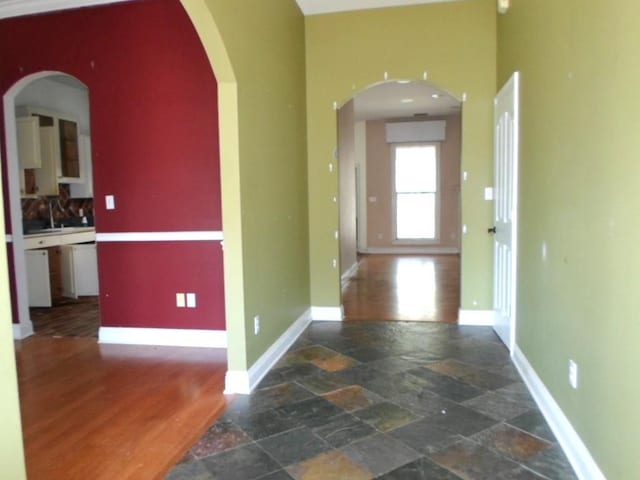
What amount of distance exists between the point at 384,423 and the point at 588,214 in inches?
59.3

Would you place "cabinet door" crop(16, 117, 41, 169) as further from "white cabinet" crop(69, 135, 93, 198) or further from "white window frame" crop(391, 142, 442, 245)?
"white window frame" crop(391, 142, 442, 245)

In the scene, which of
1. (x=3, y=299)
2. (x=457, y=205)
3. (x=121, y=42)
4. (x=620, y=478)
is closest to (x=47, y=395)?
(x=3, y=299)

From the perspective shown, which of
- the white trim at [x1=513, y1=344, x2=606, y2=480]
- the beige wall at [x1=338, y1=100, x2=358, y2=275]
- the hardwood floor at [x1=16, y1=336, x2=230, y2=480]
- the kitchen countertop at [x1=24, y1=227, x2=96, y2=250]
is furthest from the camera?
the beige wall at [x1=338, y1=100, x2=358, y2=275]

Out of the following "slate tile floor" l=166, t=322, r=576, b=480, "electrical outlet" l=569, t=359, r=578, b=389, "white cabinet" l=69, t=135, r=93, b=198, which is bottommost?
"slate tile floor" l=166, t=322, r=576, b=480

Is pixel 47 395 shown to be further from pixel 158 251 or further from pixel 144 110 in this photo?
pixel 144 110

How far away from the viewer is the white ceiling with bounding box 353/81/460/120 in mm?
7043

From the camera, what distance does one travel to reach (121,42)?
13.2 ft

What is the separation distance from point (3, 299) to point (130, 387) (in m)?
2.20

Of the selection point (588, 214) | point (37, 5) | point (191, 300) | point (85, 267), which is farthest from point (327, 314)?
point (37, 5)

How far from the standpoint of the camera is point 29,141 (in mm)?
5656

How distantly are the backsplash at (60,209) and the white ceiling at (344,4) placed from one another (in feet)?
14.1

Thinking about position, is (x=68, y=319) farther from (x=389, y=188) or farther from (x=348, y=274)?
(x=389, y=188)

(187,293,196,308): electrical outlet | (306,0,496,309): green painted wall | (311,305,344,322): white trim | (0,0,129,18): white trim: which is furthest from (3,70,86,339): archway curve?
(311,305,344,322): white trim

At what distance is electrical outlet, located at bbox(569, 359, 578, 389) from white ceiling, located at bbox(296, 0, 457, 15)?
11.5ft
